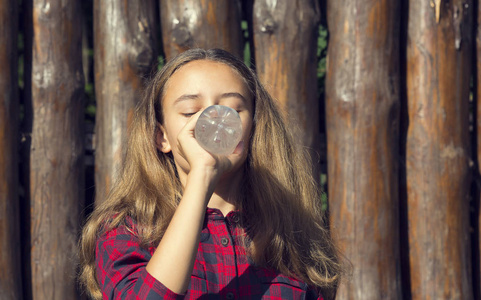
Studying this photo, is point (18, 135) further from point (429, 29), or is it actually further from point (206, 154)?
point (429, 29)

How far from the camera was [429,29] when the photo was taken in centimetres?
373

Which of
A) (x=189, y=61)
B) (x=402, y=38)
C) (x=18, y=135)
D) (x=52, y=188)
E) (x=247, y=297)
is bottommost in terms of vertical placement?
(x=247, y=297)

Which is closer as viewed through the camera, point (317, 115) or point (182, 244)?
point (182, 244)

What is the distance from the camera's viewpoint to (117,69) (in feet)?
11.6

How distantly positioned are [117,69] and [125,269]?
173 centimetres

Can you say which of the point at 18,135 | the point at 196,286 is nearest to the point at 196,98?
the point at 196,286

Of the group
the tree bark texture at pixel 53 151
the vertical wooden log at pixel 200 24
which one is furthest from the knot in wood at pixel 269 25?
the tree bark texture at pixel 53 151

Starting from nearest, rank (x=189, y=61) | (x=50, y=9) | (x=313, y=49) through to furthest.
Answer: (x=189, y=61)
(x=50, y=9)
(x=313, y=49)

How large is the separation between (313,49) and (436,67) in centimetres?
74

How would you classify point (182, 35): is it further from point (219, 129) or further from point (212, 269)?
point (212, 269)

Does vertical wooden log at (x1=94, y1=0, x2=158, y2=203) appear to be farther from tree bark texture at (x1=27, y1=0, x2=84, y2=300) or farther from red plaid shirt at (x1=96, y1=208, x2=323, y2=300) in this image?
red plaid shirt at (x1=96, y1=208, x2=323, y2=300)

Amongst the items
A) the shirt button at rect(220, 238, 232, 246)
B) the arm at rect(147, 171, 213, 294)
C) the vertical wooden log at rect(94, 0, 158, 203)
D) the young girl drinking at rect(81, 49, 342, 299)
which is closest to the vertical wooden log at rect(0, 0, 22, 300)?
the vertical wooden log at rect(94, 0, 158, 203)

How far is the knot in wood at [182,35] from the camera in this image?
140 inches

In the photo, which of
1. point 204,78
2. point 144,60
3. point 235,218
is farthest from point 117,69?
point 235,218
